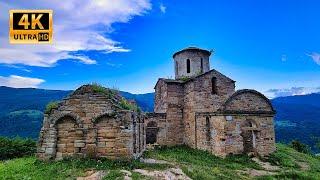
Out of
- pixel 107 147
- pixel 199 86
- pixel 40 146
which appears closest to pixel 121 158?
pixel 107 147

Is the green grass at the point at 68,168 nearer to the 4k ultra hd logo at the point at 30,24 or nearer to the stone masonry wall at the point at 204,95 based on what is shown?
→ the 4k ultra hd logo at the point at 30,24

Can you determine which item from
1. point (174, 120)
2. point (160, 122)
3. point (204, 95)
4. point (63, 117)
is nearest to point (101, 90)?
point (63, 117)

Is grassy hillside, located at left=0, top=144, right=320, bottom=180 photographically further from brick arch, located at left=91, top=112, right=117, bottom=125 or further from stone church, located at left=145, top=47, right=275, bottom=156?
brick arch, located at left=91, top=112, right=117, bottom=125

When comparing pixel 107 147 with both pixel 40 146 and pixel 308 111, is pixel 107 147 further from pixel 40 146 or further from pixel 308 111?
pixel 308 111

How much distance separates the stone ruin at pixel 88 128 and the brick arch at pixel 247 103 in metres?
7.65

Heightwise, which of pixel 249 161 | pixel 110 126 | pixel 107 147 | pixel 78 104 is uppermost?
pixel 78 104

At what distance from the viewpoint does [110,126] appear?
13836mm

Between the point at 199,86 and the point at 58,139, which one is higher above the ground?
the point at 199,86

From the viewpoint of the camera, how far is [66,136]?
1418cm

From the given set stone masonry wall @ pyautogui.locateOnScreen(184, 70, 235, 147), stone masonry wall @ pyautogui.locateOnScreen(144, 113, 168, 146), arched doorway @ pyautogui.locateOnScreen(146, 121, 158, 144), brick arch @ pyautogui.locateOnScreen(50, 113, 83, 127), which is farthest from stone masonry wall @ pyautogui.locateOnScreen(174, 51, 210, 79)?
brick arch @ pyautogui.locateOnScreen(50, 113, 83, 127)

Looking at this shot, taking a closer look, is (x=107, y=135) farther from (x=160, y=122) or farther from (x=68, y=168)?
(x=160, y=122)

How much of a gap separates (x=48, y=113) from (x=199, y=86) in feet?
41.3

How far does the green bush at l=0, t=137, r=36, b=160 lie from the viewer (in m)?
19.2

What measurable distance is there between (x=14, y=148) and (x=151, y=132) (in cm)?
1051
